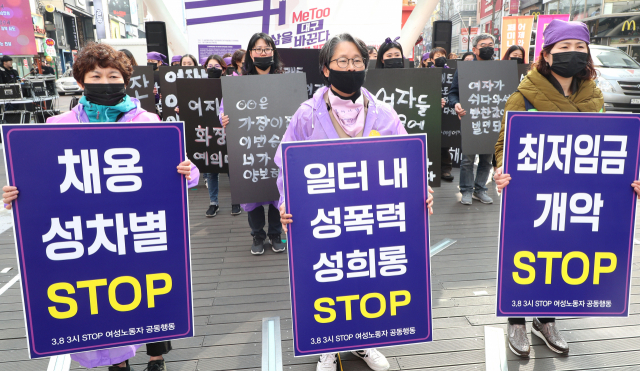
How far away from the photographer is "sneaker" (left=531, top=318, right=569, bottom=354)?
244 centimetres

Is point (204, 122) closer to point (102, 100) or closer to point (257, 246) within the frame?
point (257, 246)

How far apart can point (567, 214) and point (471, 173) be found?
124 inches

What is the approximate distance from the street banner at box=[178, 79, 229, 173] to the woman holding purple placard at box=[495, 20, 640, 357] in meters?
2.76

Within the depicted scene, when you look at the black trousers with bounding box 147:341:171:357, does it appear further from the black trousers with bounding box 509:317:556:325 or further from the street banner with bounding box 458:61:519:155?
the street banner with bounding box 458:61:519:155

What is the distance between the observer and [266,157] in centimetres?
376

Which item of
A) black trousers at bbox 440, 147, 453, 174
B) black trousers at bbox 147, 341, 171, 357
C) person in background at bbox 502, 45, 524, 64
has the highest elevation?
person in background at bbox 502, 45, 524, 64

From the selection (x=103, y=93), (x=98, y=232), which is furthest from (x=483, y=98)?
(x=98, y=232)

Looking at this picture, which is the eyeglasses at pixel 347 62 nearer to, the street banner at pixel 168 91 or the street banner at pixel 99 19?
the street banner at pixel 168 91

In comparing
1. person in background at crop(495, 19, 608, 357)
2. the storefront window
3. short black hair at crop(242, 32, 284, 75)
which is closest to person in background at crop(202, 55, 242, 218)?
short black hair at crop(242, 32, 284, 75)

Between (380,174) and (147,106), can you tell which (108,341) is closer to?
(380,174)

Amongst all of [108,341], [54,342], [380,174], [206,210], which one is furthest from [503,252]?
[206,210]

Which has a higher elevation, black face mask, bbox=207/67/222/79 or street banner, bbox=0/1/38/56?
street banner, bbox=0/1/38/56

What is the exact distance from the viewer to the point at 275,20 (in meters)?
7.05

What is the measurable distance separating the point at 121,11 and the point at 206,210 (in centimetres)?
5177
